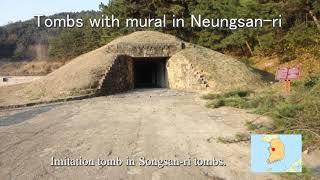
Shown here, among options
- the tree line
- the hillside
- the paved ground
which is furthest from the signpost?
the hillside

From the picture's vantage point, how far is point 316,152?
5.98 m

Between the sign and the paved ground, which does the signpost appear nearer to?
the sign

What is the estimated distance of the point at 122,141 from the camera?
23.0 feet

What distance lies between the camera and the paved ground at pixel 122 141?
5.21 m

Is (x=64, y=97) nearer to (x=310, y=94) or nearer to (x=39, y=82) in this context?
(x=39, y=82)

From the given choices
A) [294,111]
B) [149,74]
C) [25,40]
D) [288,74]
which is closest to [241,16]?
[149,74]

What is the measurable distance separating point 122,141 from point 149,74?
75.8 feet

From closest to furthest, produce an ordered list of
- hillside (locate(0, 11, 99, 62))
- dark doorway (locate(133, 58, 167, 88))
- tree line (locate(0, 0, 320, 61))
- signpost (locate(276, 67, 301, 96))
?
signpost (locate(276, 67, 301, 96))
tree line (locate(0, 0, 320, 61))
dark doorway (locate(133, 58, 167, 88))
hillside (locate(0, 11, 99, 62))

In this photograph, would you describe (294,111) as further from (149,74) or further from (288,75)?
(149,74)

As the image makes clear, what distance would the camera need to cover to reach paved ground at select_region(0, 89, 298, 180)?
5.21 metres

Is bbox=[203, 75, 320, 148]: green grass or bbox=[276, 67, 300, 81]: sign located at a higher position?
bbox=[276, 67, 300, 81]: sign

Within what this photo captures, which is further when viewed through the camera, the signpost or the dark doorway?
the dark doorway

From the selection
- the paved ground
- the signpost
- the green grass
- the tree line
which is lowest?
the paved ground

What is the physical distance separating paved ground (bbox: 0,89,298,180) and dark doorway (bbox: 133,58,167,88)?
1282 cm
